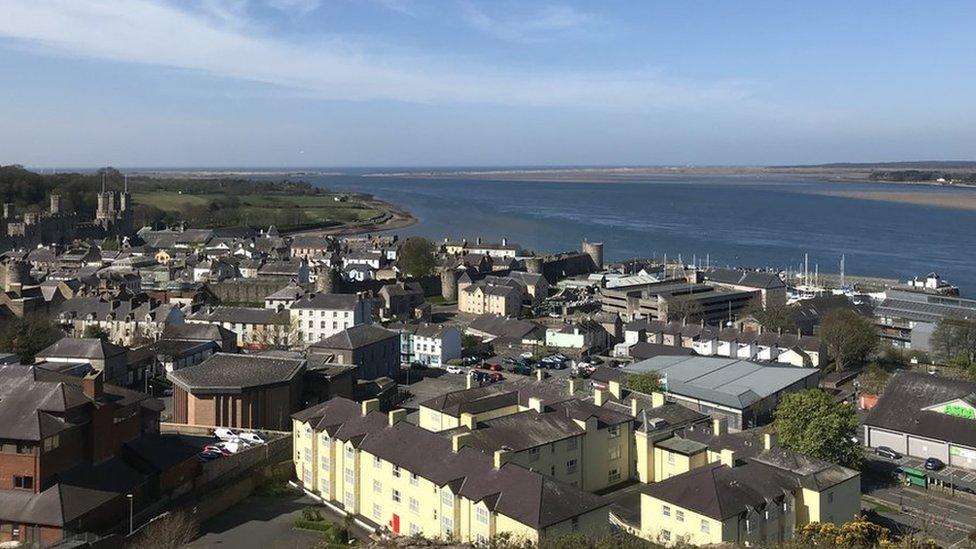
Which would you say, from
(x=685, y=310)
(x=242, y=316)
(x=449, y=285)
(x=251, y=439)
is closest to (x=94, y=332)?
(x=242, y=316)

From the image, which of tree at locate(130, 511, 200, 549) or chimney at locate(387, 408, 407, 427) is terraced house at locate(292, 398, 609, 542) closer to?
chimney at locate(387, 408, 407, 427)

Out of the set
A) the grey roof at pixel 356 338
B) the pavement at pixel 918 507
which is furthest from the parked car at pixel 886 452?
the grey roof at pixel 356 338

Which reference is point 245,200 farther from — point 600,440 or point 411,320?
point 600,440

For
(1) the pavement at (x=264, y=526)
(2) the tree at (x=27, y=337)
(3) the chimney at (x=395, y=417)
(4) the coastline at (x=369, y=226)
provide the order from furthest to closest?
1. (4) the coastline at (x=369, y=226)
2. (2) the tree at (x=27, y=337)
3. (3) the chimney at (x=395, y=417)
4. (1) the pavement at (x=264, y=526)

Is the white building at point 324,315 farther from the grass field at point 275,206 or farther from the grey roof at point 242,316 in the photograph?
the grass field at point 275,206

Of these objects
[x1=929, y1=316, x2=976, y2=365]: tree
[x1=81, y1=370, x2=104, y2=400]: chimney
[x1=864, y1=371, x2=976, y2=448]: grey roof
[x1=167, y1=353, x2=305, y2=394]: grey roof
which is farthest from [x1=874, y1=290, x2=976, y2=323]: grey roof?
[x1=81, y1=370, x2=104, y2=400]: chimney

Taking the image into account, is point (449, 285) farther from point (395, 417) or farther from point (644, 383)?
point (395, 417)
